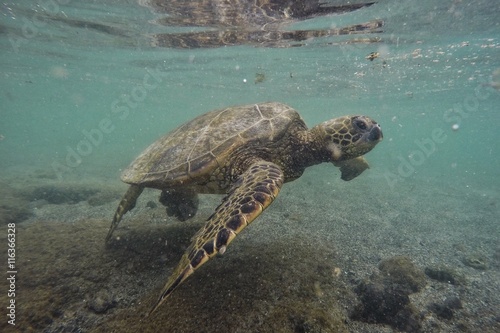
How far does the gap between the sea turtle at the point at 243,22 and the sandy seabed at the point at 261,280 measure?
8.20m

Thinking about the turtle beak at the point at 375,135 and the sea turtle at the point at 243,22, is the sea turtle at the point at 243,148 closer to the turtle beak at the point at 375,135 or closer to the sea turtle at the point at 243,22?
the turtle beak at the point at 375,135

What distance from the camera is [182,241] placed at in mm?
5605

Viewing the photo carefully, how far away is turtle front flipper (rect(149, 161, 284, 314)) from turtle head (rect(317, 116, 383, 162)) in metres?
1.84

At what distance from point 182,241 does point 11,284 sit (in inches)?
107

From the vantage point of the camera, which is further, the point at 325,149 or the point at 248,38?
the point at 248,38

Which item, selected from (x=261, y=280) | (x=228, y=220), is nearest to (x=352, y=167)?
(x=261, y=280)

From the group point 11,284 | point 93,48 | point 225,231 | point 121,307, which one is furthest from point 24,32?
point 225,231

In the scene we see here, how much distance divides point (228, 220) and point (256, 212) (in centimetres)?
34

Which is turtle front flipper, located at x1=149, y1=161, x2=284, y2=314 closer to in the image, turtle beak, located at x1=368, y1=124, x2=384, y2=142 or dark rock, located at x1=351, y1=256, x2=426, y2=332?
turtle beak, located at x1=368, y1=124, x2=384, y2=142

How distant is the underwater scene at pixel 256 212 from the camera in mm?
3689

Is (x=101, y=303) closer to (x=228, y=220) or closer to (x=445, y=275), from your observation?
(x=228, y=220)

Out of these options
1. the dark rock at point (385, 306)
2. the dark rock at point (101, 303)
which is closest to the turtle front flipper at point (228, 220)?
the dark rock at point (101, 303)

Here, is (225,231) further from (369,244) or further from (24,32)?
(24,32)

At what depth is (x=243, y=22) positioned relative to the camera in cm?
1288
